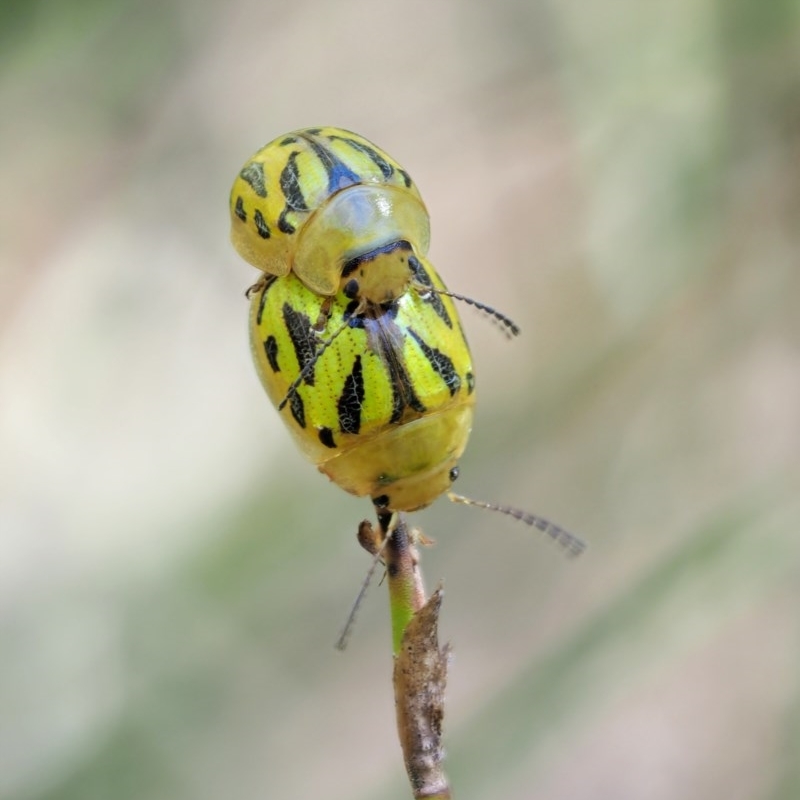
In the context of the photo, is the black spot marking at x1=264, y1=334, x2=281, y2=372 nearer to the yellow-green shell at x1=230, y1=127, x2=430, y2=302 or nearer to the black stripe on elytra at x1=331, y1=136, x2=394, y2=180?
the yellow-green shell at x1=230, y1=127, x2=430, y2=302

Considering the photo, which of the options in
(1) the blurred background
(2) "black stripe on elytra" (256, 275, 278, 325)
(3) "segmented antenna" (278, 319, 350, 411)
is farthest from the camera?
(1) the blurred background

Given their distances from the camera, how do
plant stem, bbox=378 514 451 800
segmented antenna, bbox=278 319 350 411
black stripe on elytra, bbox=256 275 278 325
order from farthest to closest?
black stripe on elytra, bbox=256 275 278 325 < segmented antenna, bbox=278 319 350 411 < plant stem, bbox=378 514 451 800

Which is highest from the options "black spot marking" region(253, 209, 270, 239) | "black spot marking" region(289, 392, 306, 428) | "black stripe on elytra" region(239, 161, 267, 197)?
"black stripe on elytra" region(239, 161, 267, 197)

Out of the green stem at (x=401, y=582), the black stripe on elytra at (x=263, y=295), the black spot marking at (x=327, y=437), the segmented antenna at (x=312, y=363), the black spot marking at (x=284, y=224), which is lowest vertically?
the green stem at (x=401, y=582)

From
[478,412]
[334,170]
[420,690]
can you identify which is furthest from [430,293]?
[478,412]

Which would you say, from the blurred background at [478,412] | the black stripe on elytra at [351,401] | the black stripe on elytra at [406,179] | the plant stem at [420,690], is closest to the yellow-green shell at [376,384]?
the black stripe on elytra at [351,401]

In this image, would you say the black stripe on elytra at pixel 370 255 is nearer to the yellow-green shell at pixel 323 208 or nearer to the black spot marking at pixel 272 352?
the yellow-green shell at pixel 323 208

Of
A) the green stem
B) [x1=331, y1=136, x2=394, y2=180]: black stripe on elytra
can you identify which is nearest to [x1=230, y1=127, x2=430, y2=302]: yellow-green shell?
[x1=331, y1=136, x2=394, y2=180]: black stripe on elytra

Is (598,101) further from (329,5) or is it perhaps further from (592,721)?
(592,721)
